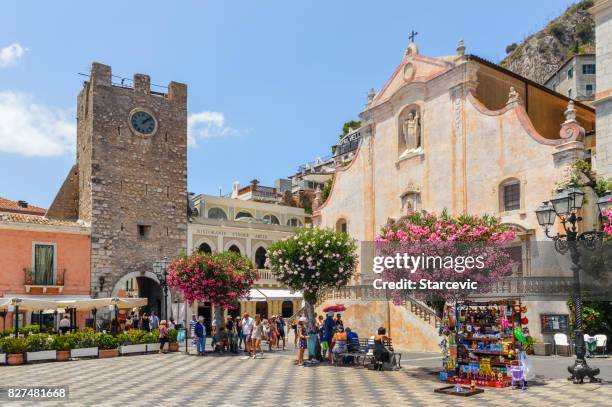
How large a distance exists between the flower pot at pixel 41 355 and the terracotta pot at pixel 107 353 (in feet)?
5.73

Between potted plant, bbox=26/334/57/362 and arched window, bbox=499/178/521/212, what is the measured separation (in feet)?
62.5

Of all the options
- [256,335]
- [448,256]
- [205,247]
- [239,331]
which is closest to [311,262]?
[256,335]

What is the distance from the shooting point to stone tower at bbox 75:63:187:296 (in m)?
37.9

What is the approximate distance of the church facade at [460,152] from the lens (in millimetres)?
25844

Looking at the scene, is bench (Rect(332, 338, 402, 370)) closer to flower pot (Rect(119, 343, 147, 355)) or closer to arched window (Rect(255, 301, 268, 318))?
flower pot (Rect(119, 343, 147, 355))

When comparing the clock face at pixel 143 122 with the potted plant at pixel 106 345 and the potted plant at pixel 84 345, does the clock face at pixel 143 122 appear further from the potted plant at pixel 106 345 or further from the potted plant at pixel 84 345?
the potted plant at pixel 84 345

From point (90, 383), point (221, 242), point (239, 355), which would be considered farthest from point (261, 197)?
point (90, 383)

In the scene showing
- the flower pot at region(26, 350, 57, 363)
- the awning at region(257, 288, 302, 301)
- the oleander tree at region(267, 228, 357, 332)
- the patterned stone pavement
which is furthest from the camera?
the awning at region(257, 288, 302, 301)

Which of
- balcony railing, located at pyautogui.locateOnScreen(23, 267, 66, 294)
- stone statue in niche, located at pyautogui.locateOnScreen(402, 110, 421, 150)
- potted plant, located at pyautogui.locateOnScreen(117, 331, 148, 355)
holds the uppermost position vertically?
stone statue in niche, located at pyautogui.locateOnScreen(402, 110, 421, 150)

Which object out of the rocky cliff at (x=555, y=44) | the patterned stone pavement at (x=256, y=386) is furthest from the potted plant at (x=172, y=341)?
the rocky cliff at (x=555, y=44)

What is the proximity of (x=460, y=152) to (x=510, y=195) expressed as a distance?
3505 mm

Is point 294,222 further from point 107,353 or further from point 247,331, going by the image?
point 107,353

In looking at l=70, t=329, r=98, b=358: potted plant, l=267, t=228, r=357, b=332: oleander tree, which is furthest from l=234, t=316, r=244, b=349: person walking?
l=70, t=329, r=98, b=358: potted plant

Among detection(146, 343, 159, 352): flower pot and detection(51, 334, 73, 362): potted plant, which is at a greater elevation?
detection(51, 334, 73, 362): potted plant
